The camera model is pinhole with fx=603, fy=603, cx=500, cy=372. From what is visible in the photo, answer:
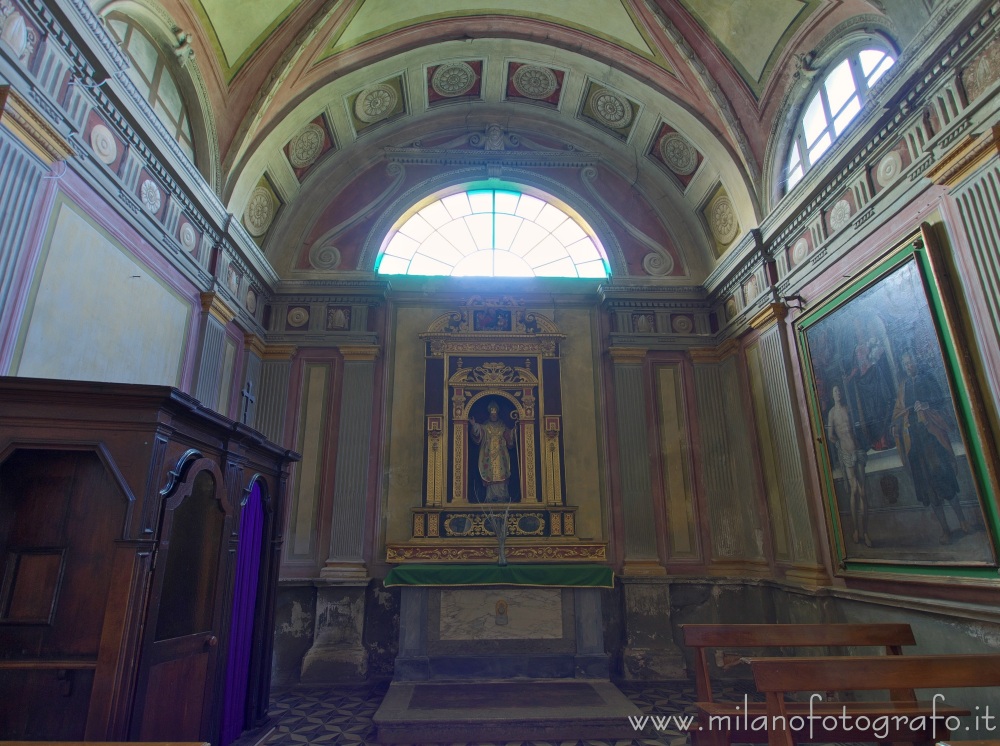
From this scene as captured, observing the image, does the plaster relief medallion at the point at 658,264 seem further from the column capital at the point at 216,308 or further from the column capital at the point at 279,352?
the column capital at the point at 216,308

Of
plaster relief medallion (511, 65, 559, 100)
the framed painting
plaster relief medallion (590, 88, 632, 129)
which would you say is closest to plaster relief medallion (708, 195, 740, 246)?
plaster relief medallion (590, 88, 632, 129)

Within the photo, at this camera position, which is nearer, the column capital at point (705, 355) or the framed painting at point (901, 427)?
the framed painting at point (901, 427)

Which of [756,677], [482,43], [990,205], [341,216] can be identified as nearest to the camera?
[756,677]

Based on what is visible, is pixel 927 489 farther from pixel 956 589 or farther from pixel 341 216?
pixel 341 216

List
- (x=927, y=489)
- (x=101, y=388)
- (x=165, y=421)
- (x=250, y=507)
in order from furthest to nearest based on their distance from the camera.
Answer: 1. (x=250, y=507)
2. (x=927, y=489)
3. (x=165, y=421)
4. (x=101, y=388)

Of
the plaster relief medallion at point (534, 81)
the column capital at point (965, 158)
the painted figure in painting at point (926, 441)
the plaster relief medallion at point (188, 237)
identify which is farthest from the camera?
the plaster relief medallion at point (534, 81)

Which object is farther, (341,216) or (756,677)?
(341,216)

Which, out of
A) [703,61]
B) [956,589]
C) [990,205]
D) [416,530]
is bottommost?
[956,589]

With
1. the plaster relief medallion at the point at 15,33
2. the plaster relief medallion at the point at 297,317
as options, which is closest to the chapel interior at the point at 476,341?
the plaster relief medallion at the point at 15,33

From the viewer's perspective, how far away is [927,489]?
507 centimetres

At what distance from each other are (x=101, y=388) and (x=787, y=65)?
26.4 feet

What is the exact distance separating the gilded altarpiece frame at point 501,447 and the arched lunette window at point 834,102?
A: 3892 millimetres

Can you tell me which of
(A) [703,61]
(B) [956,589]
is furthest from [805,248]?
(B) [956,589]

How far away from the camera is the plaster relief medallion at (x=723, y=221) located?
880cm
